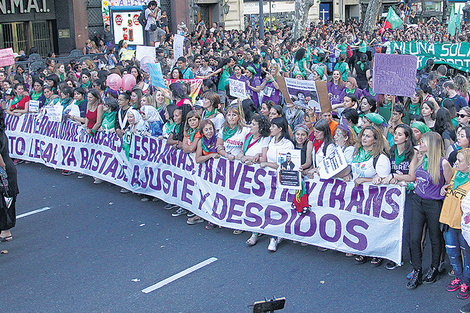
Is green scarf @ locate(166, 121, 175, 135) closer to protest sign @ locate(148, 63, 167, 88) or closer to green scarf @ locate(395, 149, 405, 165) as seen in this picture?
protest sign @ locate(148, 63, 167, 88)

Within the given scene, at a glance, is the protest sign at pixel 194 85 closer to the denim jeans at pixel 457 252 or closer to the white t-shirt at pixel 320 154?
the white t-shirt at pixel 320 154

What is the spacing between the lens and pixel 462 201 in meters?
5.38

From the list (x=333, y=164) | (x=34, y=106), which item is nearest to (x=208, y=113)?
(x=333, y=164)

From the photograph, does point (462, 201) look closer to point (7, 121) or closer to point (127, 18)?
point (7, 121)

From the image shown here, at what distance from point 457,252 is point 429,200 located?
549mm

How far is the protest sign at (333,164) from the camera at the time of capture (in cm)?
645

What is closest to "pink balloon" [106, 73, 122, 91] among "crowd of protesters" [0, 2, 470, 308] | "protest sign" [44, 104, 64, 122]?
"crowd of protesters" [0, 2, 470, 308]

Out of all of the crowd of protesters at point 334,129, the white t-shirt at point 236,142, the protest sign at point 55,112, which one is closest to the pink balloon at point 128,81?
the crowd of protesters at point 334,129

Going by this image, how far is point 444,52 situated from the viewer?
17.5 meters

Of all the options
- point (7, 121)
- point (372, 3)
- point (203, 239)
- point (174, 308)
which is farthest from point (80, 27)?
point (174, 308)

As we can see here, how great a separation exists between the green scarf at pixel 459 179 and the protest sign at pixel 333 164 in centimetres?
122

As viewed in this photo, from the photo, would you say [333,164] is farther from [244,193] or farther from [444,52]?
[444,52]

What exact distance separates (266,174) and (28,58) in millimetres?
16204

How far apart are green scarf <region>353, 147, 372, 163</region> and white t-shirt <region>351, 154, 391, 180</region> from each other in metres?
0.04
